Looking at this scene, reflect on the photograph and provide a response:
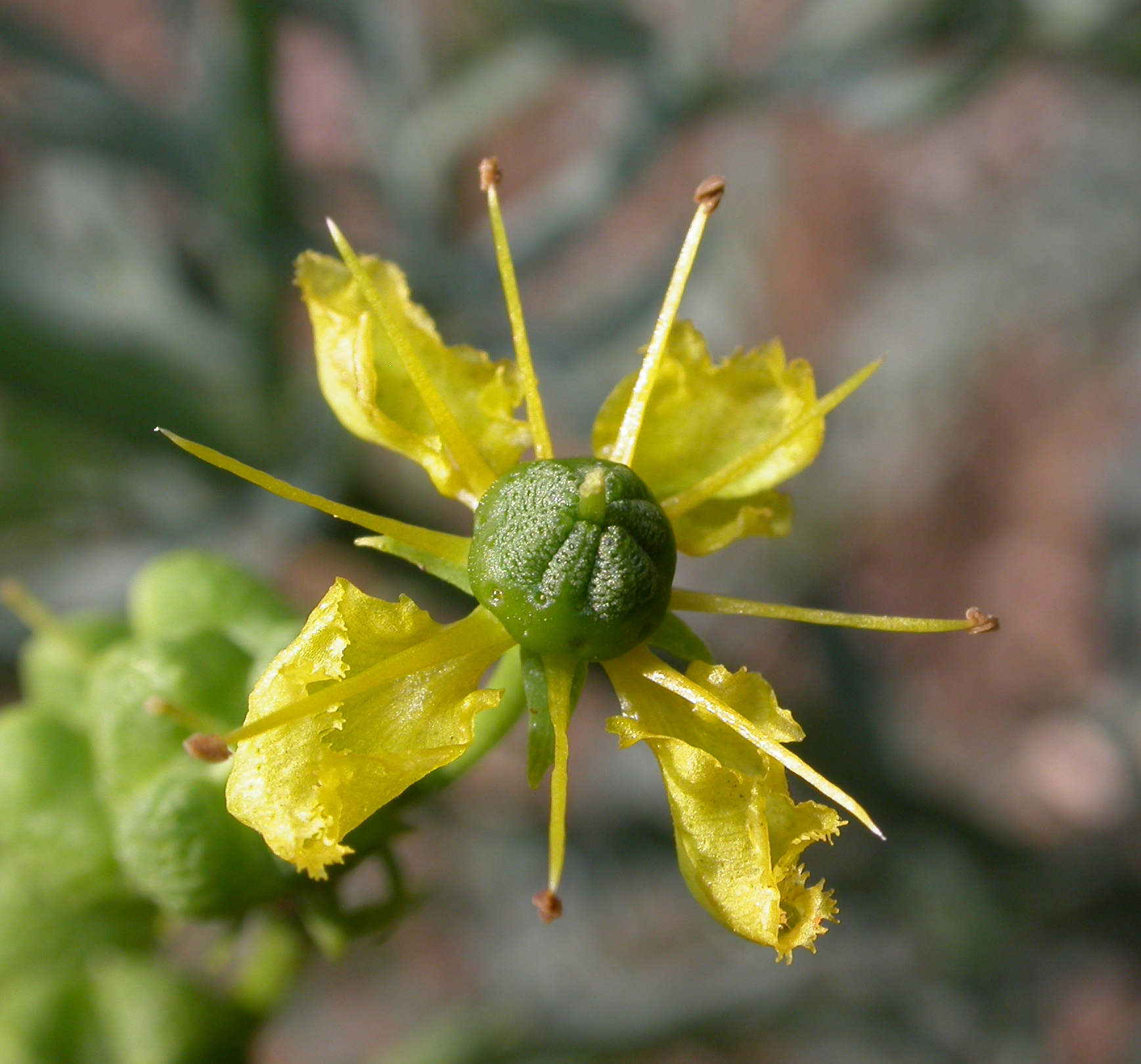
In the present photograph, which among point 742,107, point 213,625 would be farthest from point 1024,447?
point 213,625

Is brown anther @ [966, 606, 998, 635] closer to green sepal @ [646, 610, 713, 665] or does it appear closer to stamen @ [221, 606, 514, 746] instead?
green sepal @ [646, 610, 713, 665]

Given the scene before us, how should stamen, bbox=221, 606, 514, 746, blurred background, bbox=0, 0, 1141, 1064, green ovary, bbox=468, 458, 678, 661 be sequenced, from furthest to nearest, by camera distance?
blurred background, bbox=0, 0, 1141, 1064 < green ovary, bbox=468, 458, 678, 661 < stamen, bbox=221, 606, 514, 746

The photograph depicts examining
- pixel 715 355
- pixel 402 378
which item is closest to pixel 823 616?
pixel 402 378

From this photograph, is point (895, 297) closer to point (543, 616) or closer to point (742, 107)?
point (742, 107)

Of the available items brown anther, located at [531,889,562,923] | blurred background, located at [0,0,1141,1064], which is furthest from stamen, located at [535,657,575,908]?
blurred background, located at [0,0,1141,1064]

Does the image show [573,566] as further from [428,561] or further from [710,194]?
[710,194]

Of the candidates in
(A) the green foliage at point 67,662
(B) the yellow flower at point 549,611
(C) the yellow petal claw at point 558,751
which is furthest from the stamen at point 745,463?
(A) the green foliage at point 67,662

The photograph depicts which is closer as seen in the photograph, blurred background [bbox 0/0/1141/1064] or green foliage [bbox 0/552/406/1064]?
green foliage [bbox 0/552/406/1064]
